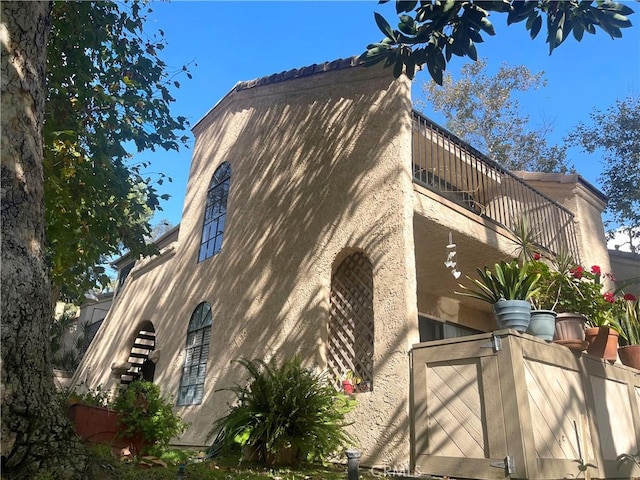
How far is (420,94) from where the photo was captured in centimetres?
2308

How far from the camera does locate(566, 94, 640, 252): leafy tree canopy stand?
17281 mm

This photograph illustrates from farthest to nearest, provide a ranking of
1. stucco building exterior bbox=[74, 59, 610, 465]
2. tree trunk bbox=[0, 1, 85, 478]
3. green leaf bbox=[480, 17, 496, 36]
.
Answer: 1. stucco building exterior bbox=[74, 59, 610, 465]
2. green leaf bbox=[480, 17, 496, 36]
3. tree trunk bbox=[0, 1, 85, 478]

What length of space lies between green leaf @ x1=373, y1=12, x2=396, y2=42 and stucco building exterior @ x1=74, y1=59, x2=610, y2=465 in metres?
2.11

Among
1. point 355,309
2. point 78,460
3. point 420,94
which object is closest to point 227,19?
point 355,309

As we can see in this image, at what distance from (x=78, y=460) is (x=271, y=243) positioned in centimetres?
562

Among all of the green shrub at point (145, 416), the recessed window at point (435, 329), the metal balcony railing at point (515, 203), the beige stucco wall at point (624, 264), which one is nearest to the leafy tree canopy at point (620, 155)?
the beige stucco wall at point (624, 264)

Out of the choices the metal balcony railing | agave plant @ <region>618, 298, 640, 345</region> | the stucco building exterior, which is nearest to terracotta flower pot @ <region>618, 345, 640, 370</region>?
agave plant @ <region>618, 298, 640, 345</region>

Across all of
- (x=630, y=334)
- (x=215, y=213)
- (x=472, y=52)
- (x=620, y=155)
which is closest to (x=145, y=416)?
(x=472, y=52)

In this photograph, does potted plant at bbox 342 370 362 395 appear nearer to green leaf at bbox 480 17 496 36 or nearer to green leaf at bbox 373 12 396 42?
green leaf at bbox 373 12 396 42

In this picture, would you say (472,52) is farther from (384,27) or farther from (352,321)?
(352,321)

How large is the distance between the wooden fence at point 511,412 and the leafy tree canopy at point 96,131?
5.19 metres

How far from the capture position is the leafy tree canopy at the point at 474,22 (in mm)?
4037

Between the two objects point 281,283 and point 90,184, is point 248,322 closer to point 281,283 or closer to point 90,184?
point 281,283

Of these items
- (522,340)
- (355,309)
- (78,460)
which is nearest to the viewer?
(78,460)
